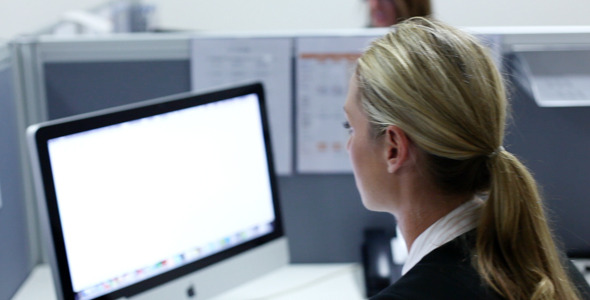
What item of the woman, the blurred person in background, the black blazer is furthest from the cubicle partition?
the blurred person in background

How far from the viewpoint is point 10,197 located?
134 cm

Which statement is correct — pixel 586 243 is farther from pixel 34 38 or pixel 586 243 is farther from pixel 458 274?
pixel 34 38

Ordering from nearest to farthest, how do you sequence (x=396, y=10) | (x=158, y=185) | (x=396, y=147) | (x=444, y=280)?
(x=444, y=280), (x=396, y=147), (x=158, y=185), (x=396, y=10)

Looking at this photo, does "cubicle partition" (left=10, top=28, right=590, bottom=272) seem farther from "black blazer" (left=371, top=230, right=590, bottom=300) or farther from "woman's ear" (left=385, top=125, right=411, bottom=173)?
Result: "black blazer" (left=371, top=230, right=590, bottom=300)

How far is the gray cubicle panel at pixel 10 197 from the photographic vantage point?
130 centimetres

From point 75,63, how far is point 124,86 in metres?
0.10

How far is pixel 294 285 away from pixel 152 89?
0.47 m

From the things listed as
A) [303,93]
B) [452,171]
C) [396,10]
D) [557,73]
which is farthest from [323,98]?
[396,10]

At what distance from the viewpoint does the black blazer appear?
793mm

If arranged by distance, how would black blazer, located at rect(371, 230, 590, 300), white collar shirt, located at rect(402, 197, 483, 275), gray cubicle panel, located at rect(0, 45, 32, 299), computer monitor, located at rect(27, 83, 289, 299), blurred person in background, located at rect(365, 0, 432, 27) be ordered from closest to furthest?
black blazer, located at rect(371, 230, 590, 300), white collar shirt, located at rect(402, 197, 483, 275), computer monitor, located at rect(27, 83, 289, 299), gray cubicle panel, located at rect(0, 45, 32, 299), blurred person in background, located at rect(365, 0, 432, 27)

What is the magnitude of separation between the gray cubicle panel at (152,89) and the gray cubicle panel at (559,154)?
11.9 inches

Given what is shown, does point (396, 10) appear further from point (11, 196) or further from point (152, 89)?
point (11, 196)

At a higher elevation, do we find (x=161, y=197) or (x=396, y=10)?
(x=396, y=10)

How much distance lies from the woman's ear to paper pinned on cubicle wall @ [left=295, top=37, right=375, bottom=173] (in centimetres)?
46
